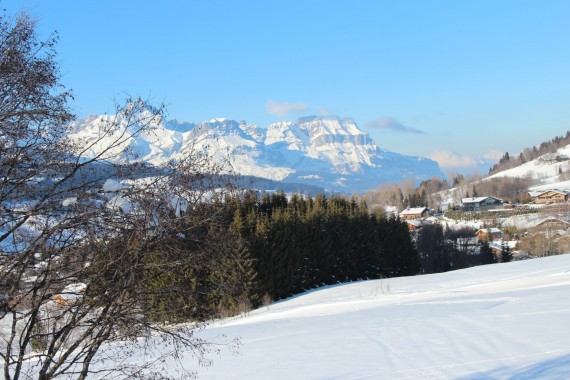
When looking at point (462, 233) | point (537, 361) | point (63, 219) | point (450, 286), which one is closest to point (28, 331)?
point (63, 219)

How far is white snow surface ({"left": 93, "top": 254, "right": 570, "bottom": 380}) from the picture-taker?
385 inches

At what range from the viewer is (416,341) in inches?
487

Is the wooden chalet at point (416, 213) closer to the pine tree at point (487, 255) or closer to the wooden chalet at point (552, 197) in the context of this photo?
the wooden chalet at point (552, 197)

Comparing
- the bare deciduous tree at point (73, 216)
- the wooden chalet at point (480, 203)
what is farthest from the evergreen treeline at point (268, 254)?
the wooden chalet at point (480, 203)

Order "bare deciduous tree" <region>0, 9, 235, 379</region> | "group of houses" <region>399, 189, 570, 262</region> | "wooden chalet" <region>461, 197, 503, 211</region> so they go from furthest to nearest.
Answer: "wooden chalet" <region>461, 197, 503, 211</region>, "group of houses" <region>399, 189, 570, 262</region>, "bare deciduous tree" <region>0, 9, 235, 379</region>

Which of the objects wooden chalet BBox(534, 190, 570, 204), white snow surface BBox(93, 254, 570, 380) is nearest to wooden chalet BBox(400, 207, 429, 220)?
wooden chalet BBox(534, 190, 570, 204)

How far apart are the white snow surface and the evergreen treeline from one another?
1.62m

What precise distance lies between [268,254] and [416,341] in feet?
76.9

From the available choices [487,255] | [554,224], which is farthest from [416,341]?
[554,224]

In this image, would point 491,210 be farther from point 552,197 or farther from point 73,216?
point 73,216

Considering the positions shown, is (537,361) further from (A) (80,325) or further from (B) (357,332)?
(A) (80,325)

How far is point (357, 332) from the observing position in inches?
572

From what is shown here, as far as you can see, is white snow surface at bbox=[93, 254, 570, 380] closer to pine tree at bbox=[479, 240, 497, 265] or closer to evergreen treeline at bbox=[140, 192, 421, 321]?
evergreen treeline at bbox=[140, 192, 421, 321]

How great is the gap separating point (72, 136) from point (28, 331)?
209cm
